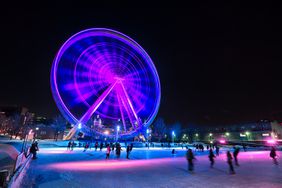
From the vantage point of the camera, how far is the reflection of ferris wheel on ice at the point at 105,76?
2917 centimetres

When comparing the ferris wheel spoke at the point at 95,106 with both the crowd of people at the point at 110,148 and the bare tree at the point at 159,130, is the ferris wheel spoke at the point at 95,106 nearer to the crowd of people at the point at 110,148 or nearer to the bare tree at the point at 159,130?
the crowd of people at the point at 110,148

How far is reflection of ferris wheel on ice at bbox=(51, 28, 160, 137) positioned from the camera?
29173mm

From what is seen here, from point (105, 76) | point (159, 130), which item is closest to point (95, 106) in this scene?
point (105, 76)

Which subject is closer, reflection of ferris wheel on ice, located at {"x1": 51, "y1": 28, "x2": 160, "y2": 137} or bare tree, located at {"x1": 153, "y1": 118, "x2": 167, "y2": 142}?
reflection of ferris wheel on ice, located at {"x1": 51, "y1": 28, "x2": 160, "y2": 137}

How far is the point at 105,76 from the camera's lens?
1339 inches

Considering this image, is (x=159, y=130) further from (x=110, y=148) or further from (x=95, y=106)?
(x=110, y=148)

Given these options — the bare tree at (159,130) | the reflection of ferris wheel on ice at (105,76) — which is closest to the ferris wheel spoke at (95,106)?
the reflection of ferris wheel on ice at (105,76)

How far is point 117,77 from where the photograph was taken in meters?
34.4

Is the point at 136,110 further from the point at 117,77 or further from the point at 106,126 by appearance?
the point at 106,126

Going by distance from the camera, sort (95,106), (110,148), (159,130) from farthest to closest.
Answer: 1. (159,130)
2. (95,106)
3. (110,148)

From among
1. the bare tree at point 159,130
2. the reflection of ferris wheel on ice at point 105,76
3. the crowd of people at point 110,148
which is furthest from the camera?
the bare tree at point 159,130

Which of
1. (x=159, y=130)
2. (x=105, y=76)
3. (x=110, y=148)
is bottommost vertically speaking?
(x=110, y=148)

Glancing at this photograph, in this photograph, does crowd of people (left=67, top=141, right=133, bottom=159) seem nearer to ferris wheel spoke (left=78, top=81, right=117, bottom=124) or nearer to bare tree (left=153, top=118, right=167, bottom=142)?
ferris wheel spoke (left=78, top=81, right=117, bottom=124)

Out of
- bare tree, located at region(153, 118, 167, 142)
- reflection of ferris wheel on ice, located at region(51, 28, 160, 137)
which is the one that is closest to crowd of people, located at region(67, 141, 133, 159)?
reflection of ferris wheel on ice, located at region(51, 28, 160, 137)
